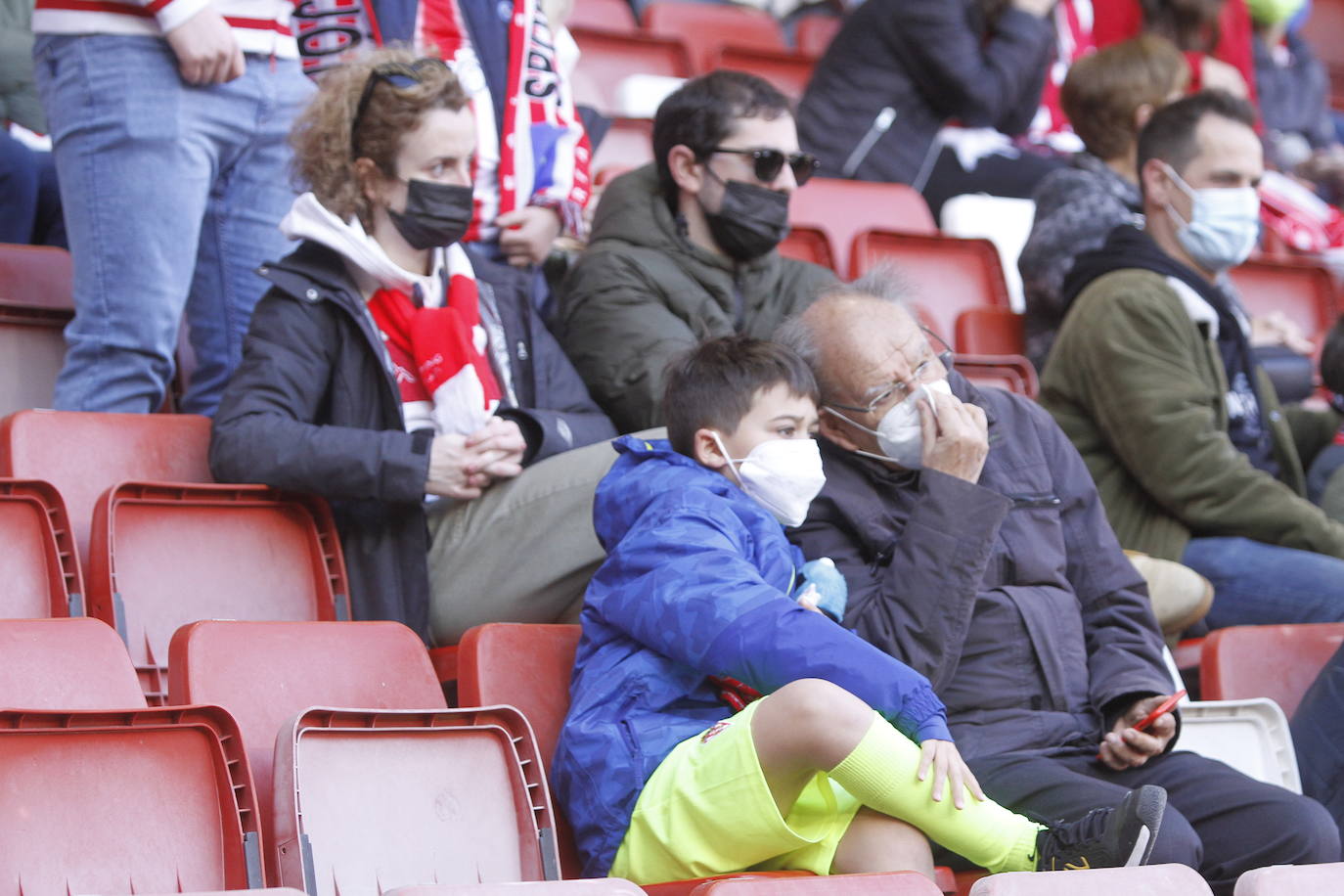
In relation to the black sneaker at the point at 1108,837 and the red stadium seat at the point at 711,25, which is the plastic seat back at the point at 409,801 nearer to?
the black sneaker at the point at 1108,837

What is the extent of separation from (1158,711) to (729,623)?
28.5 inches

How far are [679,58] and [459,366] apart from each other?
138 inches

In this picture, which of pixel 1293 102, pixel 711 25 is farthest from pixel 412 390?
pixel 1293 102

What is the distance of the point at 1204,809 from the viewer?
2.58 metres

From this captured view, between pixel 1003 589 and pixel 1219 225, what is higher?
pixel 1219 225

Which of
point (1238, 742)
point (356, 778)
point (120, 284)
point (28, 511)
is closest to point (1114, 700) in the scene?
point (1238, 742)

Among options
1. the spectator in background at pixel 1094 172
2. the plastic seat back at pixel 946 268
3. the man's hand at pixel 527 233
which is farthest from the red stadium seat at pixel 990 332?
the man's hand at pixel 527 233

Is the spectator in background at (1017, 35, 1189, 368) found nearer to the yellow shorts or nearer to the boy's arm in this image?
the boy's arm

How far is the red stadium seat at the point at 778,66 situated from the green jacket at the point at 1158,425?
2.79 m

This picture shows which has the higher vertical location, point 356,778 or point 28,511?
point 28,511

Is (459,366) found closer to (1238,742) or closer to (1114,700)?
(1114,700)

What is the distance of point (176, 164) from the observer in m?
3.25

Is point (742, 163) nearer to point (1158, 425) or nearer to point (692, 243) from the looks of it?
point (692, 243)

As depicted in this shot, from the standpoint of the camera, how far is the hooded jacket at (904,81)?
554 cm
